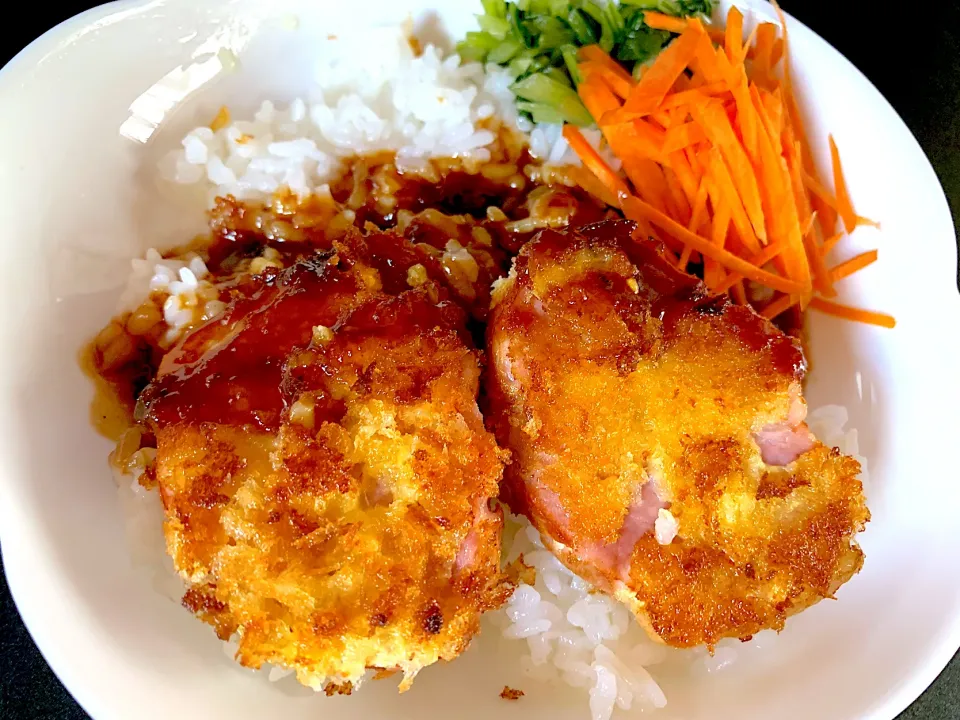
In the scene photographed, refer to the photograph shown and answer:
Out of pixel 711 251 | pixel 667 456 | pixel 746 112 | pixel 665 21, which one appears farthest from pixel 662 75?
pixel 667 456

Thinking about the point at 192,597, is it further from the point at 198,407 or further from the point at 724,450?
the point at 724,450

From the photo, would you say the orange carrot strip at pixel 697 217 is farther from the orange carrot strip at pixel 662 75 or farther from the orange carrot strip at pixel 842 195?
the orange carrot strip at pixel 842 195

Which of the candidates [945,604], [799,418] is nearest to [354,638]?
[799,418]

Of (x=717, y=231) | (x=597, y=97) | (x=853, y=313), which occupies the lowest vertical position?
(x=853, y=313)

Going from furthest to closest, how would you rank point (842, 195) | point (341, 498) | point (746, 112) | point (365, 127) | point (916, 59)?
point (916, 59) < point (365, 127) < point (842, 195) < point (746, 112) < point (341, 498)

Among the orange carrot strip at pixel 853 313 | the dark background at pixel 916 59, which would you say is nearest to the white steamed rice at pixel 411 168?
the orange carrot strip at pixel 853 313

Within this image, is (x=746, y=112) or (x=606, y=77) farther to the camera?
(x=606, y=77)

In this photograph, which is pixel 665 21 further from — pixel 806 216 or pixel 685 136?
pixel 806 216
